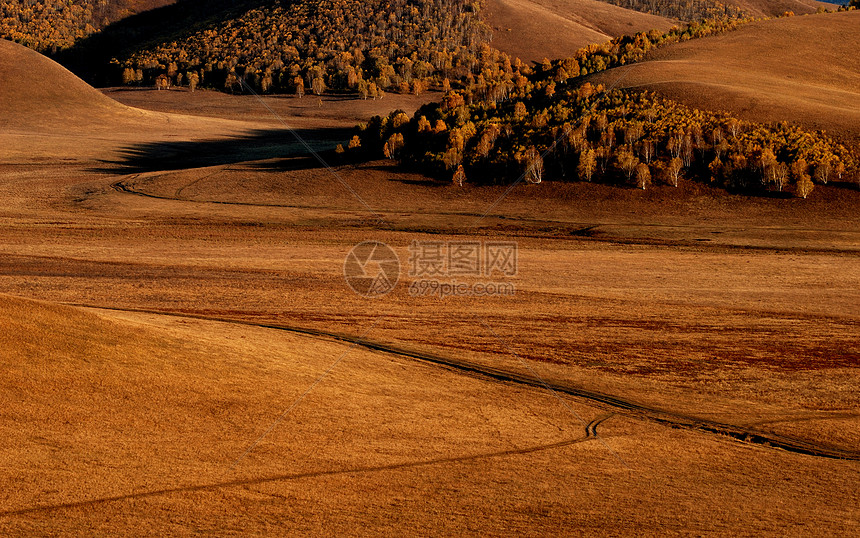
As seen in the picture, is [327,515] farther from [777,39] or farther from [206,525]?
[777,39]

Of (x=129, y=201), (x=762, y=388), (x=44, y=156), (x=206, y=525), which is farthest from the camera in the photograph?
(x=44, y=156)

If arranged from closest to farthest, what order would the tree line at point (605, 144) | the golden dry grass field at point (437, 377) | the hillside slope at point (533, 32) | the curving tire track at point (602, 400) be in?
the golden dry grass field at point (437, 377), the curving tire track at point (602, 400), the tree line at point (605, 144), the hillside slope at point (533, 32)

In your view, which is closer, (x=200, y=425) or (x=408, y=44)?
(x=200, y=425)

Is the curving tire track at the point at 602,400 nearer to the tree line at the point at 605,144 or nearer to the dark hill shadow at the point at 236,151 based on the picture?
the tree line at the point at 605,144

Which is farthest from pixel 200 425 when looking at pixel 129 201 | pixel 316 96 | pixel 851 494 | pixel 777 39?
pixel 316 96

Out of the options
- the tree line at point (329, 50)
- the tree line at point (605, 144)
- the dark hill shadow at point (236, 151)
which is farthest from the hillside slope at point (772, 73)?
the tree line at point (329, 50)

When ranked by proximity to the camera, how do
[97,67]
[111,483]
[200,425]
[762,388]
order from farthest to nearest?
1. [97,67]
2. [762,388]
3. [200,425]
4. [111,483]

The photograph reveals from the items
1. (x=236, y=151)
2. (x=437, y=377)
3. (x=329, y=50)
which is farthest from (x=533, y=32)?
(x=437, y=377)
